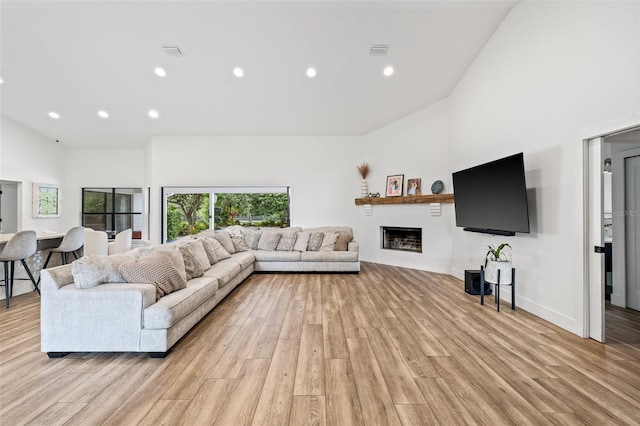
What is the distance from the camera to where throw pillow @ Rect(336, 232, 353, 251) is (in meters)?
5.80

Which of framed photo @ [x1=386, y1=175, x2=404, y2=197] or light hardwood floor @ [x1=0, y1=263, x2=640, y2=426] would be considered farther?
framed photo @ [x1=386, y1=175, x2=404, y2=197]

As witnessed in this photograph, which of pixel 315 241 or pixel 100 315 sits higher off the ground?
pixel 315 241

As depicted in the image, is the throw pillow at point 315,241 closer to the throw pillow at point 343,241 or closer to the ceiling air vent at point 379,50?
the throw pillow at point 343,241

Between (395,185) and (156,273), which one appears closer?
(156,273)

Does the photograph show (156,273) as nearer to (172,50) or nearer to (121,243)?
(172,50)

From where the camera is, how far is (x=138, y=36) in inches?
160

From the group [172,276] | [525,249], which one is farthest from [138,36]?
[525,249]

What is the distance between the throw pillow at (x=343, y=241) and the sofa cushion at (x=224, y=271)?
2053 mm

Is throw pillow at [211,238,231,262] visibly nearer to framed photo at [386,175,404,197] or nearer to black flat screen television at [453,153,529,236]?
framed photo at [386,175,404,197]

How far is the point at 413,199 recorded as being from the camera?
5.76m

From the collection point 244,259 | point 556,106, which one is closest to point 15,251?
point 244,259

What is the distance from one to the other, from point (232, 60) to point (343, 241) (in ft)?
12.2

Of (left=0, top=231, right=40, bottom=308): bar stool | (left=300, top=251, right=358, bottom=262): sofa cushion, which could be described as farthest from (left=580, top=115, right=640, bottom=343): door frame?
(left=0, top=231, right=40, bottom=308): bar stool

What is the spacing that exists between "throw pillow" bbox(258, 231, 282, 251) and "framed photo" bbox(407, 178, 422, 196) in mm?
2885
